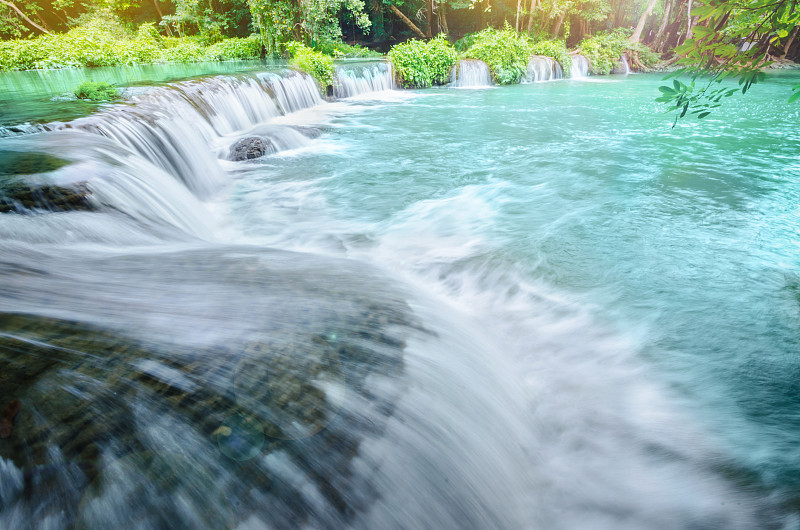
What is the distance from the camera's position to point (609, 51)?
21797 mm

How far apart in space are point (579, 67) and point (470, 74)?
23.9ft

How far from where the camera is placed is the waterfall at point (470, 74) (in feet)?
55.3

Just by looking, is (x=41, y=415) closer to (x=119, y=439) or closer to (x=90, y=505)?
(x=119, y=439)

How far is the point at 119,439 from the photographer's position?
4.36 ft

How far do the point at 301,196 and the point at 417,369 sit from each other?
13.5ft

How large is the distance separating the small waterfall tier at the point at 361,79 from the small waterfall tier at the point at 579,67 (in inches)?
394

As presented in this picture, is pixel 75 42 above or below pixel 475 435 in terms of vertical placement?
above

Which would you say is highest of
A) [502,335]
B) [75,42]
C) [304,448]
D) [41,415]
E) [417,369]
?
[75,42]

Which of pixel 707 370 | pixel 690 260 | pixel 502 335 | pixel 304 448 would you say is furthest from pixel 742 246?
pixel 304 448

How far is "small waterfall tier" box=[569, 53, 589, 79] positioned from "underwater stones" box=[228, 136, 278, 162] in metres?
17.7

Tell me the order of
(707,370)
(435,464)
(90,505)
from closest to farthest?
(90,505) < (435,464) < (707,370)

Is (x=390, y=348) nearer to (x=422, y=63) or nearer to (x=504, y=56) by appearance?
(x=422, y=63)

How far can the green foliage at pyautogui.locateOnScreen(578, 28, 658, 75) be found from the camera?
21.4 metres

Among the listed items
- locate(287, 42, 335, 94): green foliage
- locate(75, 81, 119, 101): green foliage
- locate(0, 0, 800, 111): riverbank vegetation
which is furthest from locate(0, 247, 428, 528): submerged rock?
locate(287, 42, 335, 94): green foliage
